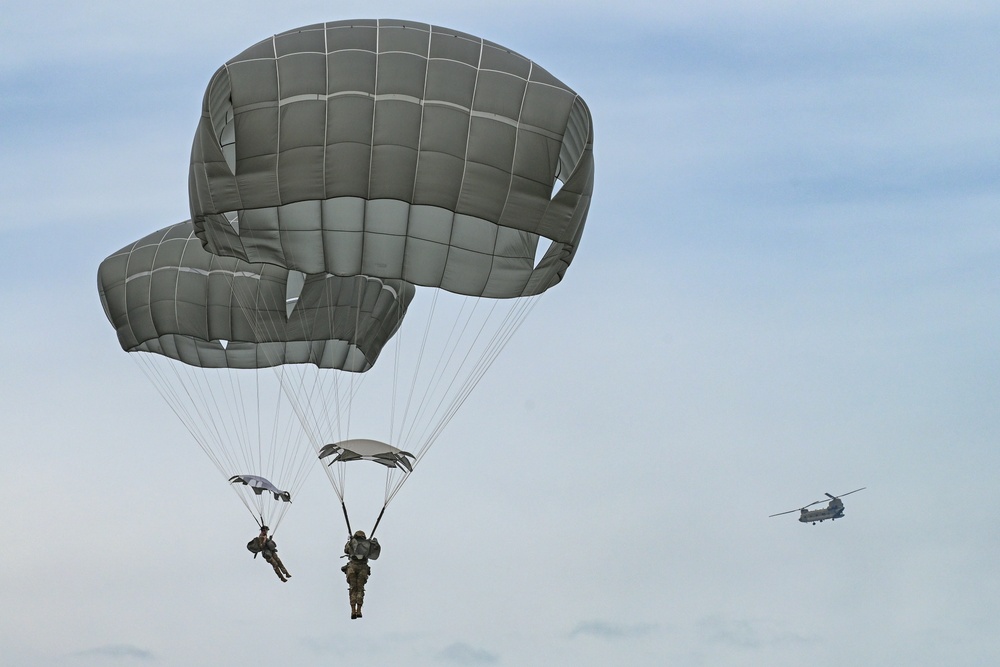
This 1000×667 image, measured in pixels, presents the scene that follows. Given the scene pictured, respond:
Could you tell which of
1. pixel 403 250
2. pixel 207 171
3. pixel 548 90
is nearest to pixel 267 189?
pixel 207 171

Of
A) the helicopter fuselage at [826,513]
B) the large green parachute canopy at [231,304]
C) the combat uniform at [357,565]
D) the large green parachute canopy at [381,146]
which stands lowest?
the combat uniform at [357,565]

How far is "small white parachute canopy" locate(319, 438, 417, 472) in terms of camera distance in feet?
86.2

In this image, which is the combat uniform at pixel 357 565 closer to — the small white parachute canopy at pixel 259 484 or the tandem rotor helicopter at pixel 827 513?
the small white parachute canopy at pixel 259 484

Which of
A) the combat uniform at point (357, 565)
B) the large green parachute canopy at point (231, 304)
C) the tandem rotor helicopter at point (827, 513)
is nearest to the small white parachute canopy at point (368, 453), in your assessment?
the combat uniform at point (357, 565)

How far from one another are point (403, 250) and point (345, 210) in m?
1.20

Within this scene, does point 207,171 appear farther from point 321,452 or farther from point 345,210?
point 321,452

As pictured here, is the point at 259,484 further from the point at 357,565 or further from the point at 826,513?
the point at 826,513

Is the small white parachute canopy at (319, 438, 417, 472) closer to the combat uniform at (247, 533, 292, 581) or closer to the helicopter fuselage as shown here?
the combat uniform at (247, 533, 292, 581)

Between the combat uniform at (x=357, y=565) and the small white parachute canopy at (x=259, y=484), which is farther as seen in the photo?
the small white parachute canopy at (x=259, y=484)

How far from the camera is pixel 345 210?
25359 millimetres

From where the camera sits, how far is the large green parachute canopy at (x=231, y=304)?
31703 millimetres

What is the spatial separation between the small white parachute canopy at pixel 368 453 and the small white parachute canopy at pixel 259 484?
2678 mm

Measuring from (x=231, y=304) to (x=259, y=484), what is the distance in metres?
4.69

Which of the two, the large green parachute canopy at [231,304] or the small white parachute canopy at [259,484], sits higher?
the large green parachute canopy at [231,304]
